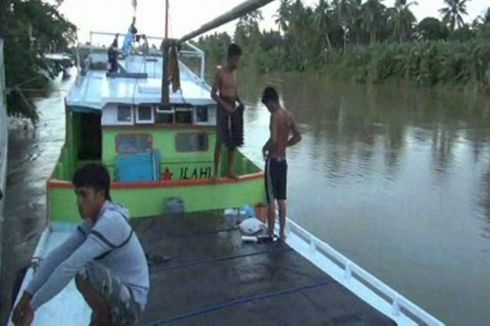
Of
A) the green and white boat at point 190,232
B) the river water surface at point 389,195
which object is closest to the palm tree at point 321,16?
the river water surface at point 389,195

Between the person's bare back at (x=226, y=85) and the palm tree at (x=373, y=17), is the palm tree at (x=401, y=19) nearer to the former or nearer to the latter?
the palm tree at (x=373, y=17)

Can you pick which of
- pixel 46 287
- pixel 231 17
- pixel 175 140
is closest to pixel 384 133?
pixel 175 140

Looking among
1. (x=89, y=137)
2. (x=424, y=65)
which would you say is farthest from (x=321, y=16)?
(x=89, y=137)

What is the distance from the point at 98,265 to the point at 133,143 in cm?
558

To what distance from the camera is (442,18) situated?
64062 mm

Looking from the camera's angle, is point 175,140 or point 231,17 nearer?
point 231,17

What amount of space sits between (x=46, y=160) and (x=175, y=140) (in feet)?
26.9

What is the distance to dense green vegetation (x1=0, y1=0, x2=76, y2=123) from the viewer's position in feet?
53.4

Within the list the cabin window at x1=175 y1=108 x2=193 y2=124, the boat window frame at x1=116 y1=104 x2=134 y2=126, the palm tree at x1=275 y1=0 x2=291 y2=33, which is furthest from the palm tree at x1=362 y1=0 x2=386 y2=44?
the boat window frame at x1=116 y1=104 x2=134 y2=126

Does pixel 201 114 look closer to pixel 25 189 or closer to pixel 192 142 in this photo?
pixel 192 142

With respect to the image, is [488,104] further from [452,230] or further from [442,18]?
[442,18]

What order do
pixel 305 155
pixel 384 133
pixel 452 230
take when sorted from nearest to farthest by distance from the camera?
pixel 452 230, pixel 305 155, pixel 384 133

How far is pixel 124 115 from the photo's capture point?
8430mm

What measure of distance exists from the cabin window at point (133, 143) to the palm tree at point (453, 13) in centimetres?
5982
